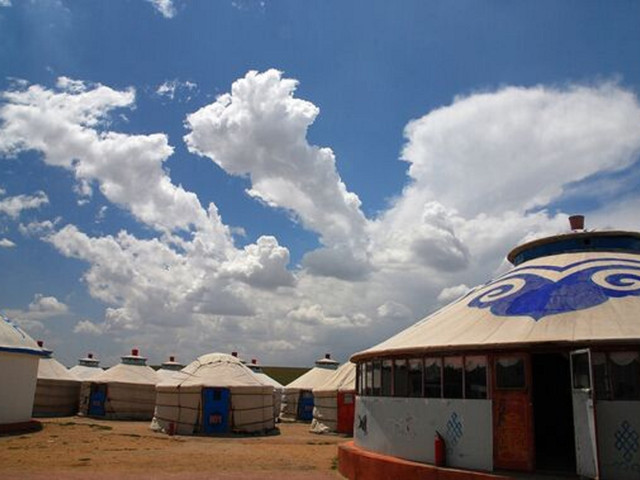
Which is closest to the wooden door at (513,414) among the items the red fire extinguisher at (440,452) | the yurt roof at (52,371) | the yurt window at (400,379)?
the red fire extinguisher at (440,452)

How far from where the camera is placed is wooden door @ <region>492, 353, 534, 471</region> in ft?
27.8

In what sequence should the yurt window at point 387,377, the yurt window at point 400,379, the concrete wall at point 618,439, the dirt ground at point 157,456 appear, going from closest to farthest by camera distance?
the concrete wall at point 618,439 → the yurt window at point 400,379 → the yurt window at point 387,377 → the dirt ground at point 157,456

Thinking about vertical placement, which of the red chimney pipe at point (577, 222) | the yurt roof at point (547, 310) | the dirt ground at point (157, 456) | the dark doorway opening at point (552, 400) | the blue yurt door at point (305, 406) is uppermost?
the red chimney pipe at point (577, 222)

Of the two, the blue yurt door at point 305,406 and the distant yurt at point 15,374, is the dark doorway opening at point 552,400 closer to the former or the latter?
the distant yurt at point 15,374

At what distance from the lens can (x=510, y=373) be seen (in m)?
8.80

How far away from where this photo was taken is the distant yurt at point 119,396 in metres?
26.8

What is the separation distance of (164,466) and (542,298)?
8421mm

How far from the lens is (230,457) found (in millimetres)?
13930

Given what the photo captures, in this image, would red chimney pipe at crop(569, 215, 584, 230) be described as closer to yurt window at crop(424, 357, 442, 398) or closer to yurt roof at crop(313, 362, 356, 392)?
yurt window at crop(424, 357, 442, 398)

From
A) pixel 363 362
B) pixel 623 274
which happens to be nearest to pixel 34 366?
pixel 363 362

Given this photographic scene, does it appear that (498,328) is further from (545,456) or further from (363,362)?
(363,362)

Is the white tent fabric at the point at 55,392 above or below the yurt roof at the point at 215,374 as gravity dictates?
below

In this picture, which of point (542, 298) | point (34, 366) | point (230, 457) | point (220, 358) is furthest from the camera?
point (220, 358)

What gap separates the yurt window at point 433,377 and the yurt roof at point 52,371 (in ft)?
78.8
